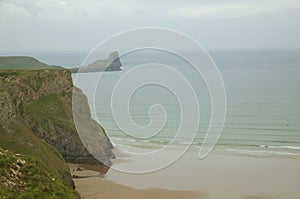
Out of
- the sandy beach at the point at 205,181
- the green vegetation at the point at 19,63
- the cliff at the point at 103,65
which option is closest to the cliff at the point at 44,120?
the sandy beach at the point at 205,181

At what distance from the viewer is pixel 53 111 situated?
43.7 metres

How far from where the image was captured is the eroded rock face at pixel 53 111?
40062 mm

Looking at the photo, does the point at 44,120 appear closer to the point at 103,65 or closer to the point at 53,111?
the point at 53,111

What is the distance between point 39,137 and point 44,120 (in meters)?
2.35

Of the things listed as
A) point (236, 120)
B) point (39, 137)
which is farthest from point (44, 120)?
point (236, 120)

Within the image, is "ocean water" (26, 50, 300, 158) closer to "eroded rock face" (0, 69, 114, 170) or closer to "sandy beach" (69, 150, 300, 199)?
"sandy beach" (69, 150, 300, 199)

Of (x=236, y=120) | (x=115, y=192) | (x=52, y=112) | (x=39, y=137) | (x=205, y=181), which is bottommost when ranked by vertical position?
(x=115, y=192)

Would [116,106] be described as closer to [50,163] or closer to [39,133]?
[39,133]

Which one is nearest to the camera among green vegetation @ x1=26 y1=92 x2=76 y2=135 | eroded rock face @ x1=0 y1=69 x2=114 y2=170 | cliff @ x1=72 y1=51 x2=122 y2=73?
eroded rock face @ x1=0 y1=69 x2=114 y2=170

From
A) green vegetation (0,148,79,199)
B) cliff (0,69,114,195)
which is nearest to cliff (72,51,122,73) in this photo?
cliff (0,69,114,195)

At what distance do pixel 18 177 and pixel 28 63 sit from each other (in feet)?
331

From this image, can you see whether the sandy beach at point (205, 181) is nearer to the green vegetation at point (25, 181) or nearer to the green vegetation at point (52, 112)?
the green vegetation at point (52, 112)

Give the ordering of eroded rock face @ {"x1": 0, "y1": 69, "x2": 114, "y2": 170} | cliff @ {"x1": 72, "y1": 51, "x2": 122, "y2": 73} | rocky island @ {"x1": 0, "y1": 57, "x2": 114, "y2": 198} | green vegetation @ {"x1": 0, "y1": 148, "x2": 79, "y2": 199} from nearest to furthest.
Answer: green vegetation @ {"x1": 0, "y1": 148, "x2": 79, "y2": 199} → rocky island @ {"x1": 0, "y1": 57, "x2": 114, "y2": 198} → eroded rock face @ {"x1": 0, "y1": 69, "x2": 114, "y2": 170} → cliff @ {"x1": 72, "y1": 51, "x2": 122, "y2": 73}

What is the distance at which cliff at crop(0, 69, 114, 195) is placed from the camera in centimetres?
3084
